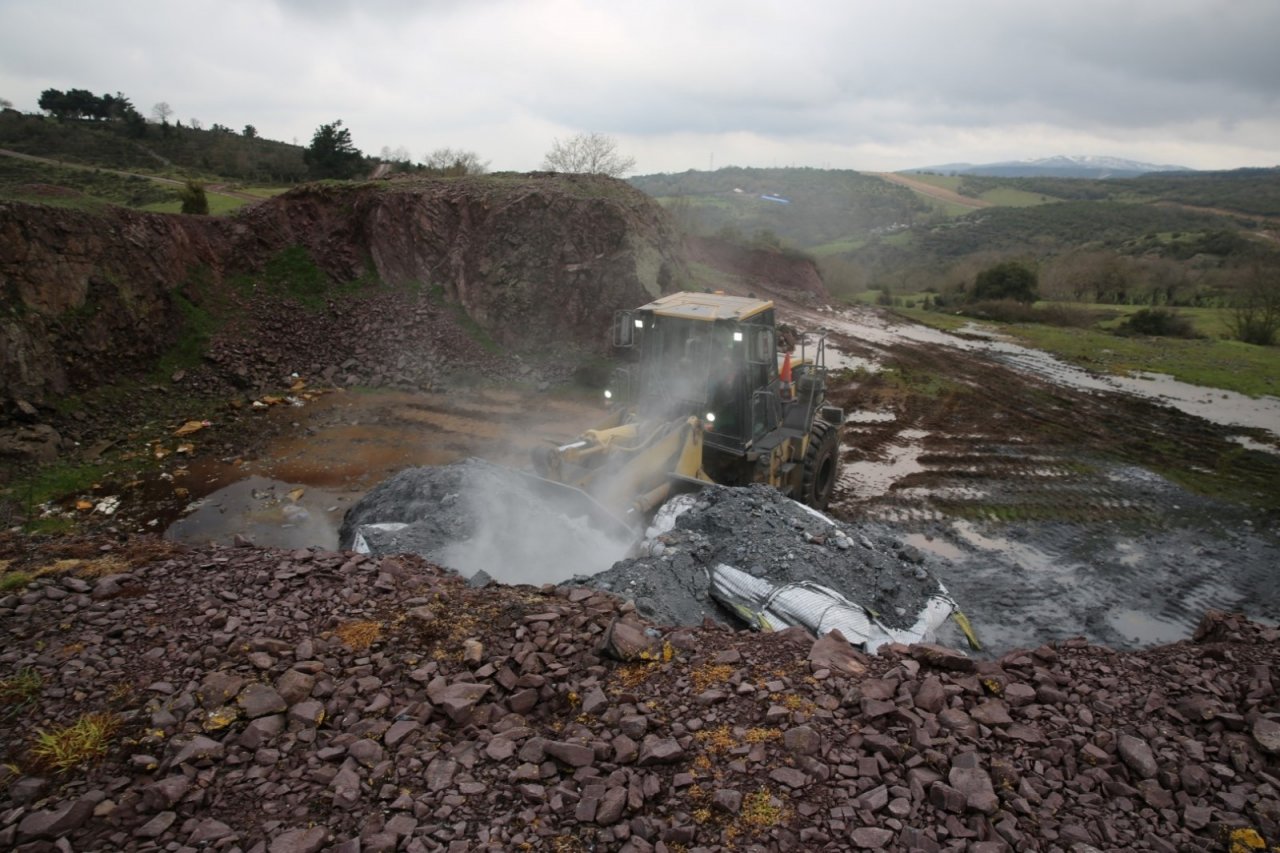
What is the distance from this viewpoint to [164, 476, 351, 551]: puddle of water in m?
8.50

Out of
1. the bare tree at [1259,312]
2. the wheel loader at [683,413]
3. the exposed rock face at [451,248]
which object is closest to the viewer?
the wheel loader at [683,413]

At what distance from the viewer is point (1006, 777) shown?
3.01 metres

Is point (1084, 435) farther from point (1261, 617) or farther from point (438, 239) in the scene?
point (438, 239)

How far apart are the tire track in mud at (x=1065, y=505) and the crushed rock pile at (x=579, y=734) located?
122 inches

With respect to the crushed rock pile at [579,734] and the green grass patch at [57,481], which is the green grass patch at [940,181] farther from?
the crushed rock pile at [579,734]

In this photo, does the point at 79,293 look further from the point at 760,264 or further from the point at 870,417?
the point at 760,264

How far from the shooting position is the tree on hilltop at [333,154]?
85.1 feet

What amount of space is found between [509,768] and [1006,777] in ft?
7.46

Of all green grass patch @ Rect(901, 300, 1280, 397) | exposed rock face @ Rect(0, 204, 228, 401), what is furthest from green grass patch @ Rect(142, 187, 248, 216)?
green grass patch @ Rect(901, 300, 1280, 397)

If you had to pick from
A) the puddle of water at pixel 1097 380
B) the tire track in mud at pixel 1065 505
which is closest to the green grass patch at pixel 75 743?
the tire track in mud at pixel 1065 505

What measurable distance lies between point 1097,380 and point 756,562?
1703cm

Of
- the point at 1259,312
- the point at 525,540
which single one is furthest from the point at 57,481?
the point at 1259,312

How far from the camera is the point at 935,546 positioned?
854cm

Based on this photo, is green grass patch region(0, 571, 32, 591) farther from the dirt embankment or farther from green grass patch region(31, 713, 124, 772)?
the dirt embankment
